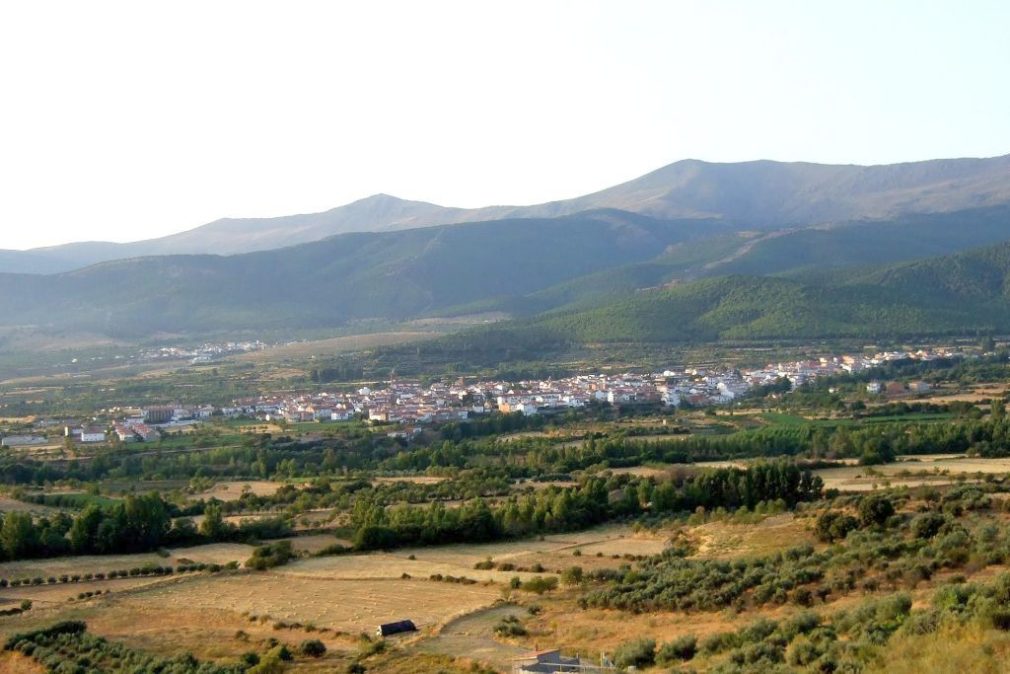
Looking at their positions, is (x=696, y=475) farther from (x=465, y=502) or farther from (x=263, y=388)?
(x=263, y=388)

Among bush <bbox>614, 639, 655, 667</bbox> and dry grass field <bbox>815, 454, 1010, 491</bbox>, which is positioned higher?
bush <bbox>614, 639, 655, 667</bbox>

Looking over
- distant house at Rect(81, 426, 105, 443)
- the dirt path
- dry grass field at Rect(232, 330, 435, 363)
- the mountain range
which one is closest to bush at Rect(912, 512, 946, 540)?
the dirt path

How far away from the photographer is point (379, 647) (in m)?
20.9

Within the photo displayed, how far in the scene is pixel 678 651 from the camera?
669 inches

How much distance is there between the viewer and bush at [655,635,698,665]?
663 inches

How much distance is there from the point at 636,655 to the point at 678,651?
0.59 m

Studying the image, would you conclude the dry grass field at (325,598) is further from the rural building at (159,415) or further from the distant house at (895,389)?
the distant house at (895,389)

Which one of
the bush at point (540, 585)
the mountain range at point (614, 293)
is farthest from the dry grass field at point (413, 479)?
the mountain range at point (614, 293)

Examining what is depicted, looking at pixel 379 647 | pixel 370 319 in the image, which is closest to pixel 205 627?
pixel 379 647

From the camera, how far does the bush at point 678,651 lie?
16844 millimetres

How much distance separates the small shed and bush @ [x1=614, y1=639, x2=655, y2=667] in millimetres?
5979

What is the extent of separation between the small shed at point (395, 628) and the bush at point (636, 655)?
5979 mm

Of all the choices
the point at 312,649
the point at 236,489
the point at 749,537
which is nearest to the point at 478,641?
the point at 312,649

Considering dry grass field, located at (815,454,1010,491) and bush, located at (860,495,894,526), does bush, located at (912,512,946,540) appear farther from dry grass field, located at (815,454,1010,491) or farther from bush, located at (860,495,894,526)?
dry grass field, located at (815,454,1010,491)
